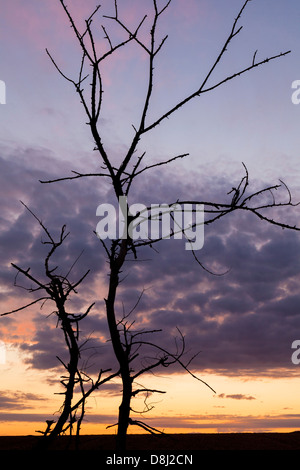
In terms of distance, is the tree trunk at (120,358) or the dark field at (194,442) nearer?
the tree trunk at (120,358)

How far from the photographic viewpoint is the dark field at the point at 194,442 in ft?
28.1

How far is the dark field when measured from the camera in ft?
28.1

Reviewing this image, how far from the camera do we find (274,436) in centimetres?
1068

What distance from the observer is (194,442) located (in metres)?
9.24

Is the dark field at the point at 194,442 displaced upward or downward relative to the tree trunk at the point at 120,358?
downward

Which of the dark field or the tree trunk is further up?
the tree trunk

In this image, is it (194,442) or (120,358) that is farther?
(194,442)

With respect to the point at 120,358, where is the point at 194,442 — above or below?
below
